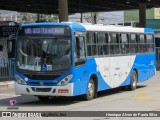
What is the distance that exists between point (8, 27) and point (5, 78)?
11875mm

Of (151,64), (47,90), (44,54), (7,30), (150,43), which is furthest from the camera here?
(7,30)

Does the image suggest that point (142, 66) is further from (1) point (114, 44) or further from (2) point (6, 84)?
(2) point (6, 84)

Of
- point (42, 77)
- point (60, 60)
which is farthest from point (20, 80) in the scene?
point (60, 60)

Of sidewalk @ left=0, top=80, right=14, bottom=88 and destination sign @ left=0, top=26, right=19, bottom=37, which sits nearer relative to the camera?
sidewalk @ left=0, top=80, right=14, bottom=88

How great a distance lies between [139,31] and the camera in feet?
72.8

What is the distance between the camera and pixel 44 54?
15.8 metres

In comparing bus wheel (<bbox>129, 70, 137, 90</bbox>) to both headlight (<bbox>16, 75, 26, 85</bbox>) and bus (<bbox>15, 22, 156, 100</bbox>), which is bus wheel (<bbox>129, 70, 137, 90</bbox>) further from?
headlight (<bbox>16, 75, 26, 85</bbox>)

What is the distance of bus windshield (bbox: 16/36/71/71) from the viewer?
15.7m

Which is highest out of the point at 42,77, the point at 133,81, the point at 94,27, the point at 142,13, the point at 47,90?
the point at 142,13

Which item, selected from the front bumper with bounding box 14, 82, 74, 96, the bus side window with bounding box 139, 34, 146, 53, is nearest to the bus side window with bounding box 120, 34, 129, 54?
the bus side window with bounding box 139, 34, 146, 53

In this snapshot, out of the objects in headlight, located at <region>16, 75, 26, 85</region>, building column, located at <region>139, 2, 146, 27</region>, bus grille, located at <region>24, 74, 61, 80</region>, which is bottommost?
headlight, located at <region>16, 75, 26, 85</region>

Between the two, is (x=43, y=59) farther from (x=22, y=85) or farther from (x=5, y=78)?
(x=5, y=78)

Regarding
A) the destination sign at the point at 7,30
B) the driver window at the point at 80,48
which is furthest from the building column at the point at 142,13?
the driver window at the point at 80,48

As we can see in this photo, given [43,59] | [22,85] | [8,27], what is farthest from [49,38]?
[8,27]
